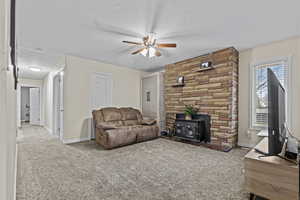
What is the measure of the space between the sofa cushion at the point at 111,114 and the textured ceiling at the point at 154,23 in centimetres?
174

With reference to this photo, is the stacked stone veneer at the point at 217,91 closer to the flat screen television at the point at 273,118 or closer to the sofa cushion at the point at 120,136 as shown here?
the sofa cushion at the point at 120,136

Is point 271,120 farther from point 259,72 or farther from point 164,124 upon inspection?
point 164,124

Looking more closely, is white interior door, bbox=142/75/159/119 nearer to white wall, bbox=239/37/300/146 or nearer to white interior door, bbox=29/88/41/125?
white wall, bbox=239/37/300/146

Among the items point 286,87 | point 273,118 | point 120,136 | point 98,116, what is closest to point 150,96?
point 98,116

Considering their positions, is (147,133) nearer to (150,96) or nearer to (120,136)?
(120,136)

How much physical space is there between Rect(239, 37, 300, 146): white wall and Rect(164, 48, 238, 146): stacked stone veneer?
0.14m

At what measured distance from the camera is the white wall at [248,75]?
321cm

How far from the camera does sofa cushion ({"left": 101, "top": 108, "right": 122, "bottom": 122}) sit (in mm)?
4518

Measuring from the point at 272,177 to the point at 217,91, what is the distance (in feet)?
9.03

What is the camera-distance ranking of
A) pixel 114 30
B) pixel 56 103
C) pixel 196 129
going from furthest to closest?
1. pixel 56 103
2. pixel 196 129
3. pixel 114 30

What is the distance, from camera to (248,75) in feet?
12.7

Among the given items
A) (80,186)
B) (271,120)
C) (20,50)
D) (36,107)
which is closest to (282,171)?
(271,120)

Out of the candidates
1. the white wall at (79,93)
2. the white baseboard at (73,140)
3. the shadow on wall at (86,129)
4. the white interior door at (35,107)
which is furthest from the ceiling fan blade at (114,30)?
the white interior door at (35,107)

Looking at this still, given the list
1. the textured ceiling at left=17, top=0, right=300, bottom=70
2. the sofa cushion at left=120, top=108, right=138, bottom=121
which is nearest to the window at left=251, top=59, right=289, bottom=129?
the textured ceiling at left=17, top=0, right=300, bottom=70
